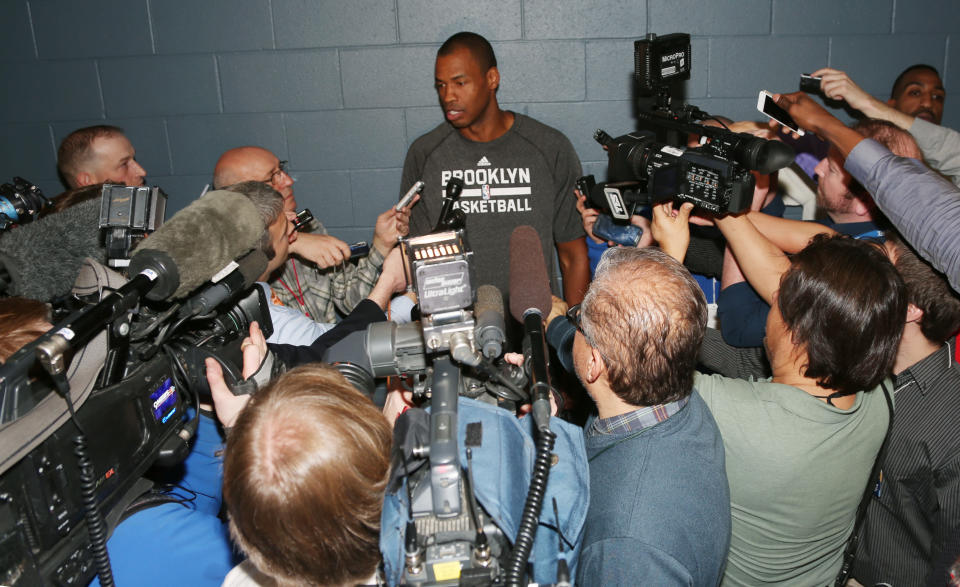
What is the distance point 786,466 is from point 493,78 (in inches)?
81.0

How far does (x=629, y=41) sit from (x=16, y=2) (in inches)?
108

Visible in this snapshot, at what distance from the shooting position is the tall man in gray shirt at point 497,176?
2.75 meters

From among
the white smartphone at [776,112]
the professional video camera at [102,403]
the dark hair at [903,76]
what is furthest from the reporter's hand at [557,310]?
the dark hair at [903,76]

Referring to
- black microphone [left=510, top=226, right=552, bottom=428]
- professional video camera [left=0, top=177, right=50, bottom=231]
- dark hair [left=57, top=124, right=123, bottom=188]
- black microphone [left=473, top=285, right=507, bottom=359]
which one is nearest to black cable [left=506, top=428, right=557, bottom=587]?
black microphone [left=510, top=226, right=552, bottom=428]

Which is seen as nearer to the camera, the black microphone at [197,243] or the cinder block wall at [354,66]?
the black microphone at [197,243]

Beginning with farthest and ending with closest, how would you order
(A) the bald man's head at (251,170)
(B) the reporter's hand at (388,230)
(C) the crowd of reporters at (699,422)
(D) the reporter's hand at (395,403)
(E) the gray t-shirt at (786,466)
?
(A) the bald man's head at (251,170) → (B) the reporter's hand at (388,230) → (D) the reporter's hand at (395,403) → (E) the gray t-shirt at (786,466) → (C) the crowd of reporters at (699,422)

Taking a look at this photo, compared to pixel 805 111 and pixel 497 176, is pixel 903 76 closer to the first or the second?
pixel 805 111

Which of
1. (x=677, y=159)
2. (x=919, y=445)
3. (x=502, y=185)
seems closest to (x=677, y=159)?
(x=677, y=159)

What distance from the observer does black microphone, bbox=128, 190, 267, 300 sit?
3.82ft

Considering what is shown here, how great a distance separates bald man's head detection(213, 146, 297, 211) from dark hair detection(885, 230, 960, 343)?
2071 millimetres

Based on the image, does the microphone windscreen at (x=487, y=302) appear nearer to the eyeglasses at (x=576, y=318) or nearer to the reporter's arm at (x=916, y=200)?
the eyeglasses at (x=576, y=318)

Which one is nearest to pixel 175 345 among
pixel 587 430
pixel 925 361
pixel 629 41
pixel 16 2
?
pixel 587 430

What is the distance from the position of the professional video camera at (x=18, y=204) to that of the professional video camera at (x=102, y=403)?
2.82 ft

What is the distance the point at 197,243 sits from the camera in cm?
124
